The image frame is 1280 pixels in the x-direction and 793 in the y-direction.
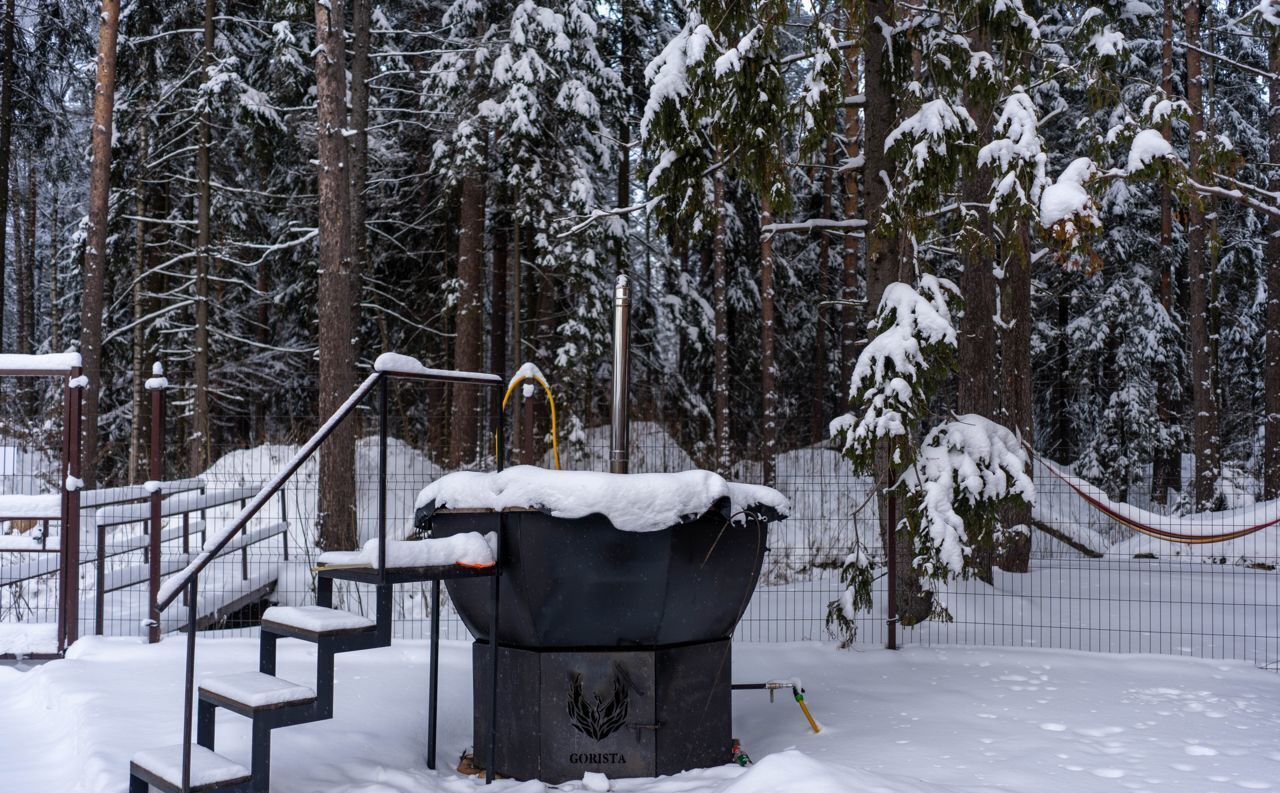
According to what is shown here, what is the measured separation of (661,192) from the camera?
7203 mm

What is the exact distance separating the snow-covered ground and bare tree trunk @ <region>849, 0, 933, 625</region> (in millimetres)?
805

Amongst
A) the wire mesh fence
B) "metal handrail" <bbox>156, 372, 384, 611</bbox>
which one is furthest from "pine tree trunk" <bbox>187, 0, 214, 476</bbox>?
"metal handrail" <bbox>156, 372, 384, 611</bbox>

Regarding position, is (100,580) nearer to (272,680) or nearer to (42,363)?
(42,363)

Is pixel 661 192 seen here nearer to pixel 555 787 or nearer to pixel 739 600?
pixel 739 600

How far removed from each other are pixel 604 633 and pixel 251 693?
4.85ft

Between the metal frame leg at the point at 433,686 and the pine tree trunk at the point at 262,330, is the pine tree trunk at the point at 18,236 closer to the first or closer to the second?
the pine tree trunk at the point at 262,330

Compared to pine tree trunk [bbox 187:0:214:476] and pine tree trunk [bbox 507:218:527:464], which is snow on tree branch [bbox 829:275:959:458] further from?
pine tree trunk [bbox 187:0:214:476]

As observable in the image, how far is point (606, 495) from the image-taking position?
4.14m

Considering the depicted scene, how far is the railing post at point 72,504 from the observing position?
612cm

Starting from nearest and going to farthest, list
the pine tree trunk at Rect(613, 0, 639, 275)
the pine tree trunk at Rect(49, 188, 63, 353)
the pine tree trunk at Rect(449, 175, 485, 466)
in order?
the pine tree trunk at Rect(449, 175, 485, 466) → the pine tree trunk at Rect(613, 0, 639, 275) → the pine tree trunk at Rect(49, 188, 63, 353)

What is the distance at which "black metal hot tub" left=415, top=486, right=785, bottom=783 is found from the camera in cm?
425

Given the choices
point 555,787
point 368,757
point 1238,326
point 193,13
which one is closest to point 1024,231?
point 555,787

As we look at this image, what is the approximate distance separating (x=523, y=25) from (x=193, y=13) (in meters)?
5.46

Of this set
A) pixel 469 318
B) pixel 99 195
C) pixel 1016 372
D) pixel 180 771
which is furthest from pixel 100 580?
pixel 1016 372
